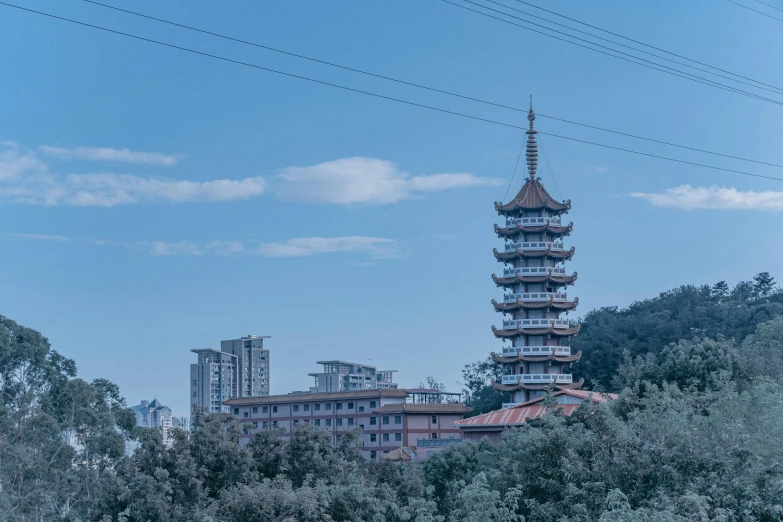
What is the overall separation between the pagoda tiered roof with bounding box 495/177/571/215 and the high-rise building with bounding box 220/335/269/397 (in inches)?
1759

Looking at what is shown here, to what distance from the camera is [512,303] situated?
54094 millimetres

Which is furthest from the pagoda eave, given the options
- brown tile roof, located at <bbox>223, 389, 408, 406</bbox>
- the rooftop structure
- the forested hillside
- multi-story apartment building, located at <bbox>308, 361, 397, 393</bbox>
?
multi-story apartment building, located at <bbox>308, 361, 397, 393</bbox>

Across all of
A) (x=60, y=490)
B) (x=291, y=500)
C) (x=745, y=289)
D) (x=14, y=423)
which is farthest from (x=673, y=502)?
(x=745, y=289)

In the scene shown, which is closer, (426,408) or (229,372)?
(426,408)

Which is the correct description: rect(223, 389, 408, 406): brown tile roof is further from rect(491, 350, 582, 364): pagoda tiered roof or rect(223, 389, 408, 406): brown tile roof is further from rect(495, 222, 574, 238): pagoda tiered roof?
rect(495, 222, 574, 238): pagoda tiered roof

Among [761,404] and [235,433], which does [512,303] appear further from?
[761,404]

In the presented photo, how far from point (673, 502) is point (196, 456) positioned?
1603 cm

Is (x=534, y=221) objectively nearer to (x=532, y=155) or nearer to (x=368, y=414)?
(x=532, y=155)

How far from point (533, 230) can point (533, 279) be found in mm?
2934

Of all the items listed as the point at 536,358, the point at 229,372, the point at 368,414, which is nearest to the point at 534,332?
the point at 536,358

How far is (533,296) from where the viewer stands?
5388cm

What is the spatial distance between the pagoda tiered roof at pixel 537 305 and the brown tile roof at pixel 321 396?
12.7 m

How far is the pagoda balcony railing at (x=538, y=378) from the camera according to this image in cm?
5300

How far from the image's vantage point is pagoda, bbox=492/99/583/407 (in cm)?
5334
